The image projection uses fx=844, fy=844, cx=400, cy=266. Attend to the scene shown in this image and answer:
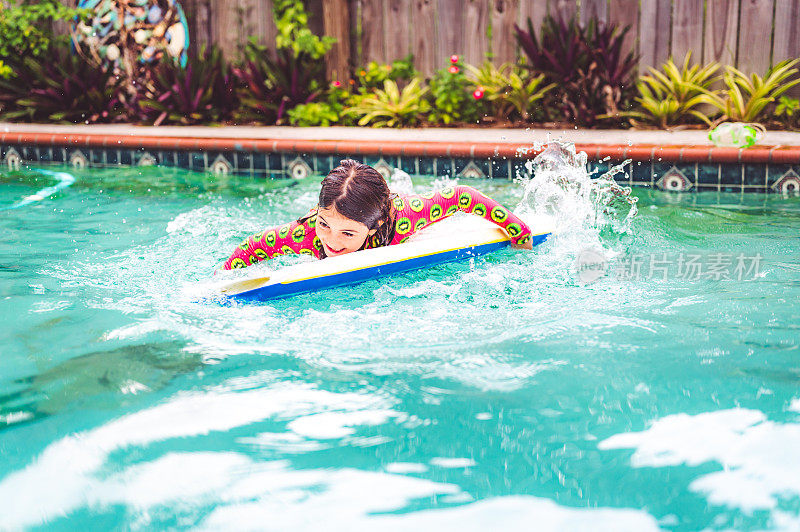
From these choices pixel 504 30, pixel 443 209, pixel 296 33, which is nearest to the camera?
pixel 443 209

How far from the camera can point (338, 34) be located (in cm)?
838

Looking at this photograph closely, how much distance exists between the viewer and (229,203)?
234 inches

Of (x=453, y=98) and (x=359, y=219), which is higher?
(x=453, y=98)

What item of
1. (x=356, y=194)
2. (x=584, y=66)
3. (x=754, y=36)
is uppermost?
(x=754, y=36)

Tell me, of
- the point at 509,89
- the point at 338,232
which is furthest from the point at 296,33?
the point at 338,232

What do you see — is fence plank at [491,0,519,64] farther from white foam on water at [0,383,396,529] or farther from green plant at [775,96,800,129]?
white foam on water at [0,383,396,529]

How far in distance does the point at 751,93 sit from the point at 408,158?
2961 mm

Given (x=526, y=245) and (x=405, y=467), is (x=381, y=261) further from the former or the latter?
(x=405, y=467)

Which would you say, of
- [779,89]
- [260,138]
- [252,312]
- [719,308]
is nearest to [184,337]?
[252,312]

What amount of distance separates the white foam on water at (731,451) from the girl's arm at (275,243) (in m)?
1.76

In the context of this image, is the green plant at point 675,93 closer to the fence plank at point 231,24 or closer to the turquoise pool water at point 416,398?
the turquoise pool water at point 416,398

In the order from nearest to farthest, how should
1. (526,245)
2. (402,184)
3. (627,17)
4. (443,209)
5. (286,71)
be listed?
(443,209)
(526,245)
(402,184)
(627,17)
(286,71)

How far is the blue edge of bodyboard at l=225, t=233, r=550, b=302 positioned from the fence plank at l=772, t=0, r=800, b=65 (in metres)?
4.59

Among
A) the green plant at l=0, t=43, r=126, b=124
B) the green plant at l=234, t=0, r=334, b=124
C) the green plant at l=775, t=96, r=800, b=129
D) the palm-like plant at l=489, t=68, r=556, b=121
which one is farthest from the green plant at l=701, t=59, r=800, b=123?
the green plant at l=0, t=43, r=126, b=124
